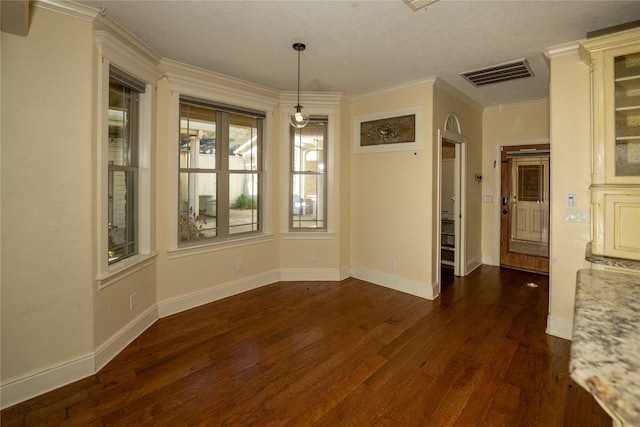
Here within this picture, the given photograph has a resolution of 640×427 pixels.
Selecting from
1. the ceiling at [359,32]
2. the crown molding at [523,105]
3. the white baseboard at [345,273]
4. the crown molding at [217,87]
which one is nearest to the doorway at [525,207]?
the crown molding at [523,105]

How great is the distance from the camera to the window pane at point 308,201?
4.70 meters

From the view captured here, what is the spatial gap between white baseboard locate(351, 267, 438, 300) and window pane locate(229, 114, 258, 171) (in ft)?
7.35

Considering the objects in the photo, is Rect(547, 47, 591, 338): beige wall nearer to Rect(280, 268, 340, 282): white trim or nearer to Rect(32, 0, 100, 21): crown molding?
Rect(280, 268, 340, 282): white trim

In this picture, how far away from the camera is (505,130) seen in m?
5.25

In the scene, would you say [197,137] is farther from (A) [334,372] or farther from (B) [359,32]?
(A) [334,372]

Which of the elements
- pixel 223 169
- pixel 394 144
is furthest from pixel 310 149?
pixel 223 169

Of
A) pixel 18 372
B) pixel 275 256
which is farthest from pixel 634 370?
pixel 275 256

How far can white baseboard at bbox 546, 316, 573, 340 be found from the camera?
2.94 m

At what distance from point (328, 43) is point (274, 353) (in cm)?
287

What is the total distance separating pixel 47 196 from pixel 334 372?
2473 mm

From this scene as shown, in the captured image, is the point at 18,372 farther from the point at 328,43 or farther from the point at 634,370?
Result: the point at 328,43

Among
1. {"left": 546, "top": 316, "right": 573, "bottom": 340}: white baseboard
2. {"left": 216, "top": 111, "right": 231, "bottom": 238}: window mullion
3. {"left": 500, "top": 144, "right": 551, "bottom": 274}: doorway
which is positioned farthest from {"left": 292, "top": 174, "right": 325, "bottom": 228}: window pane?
{"left": 500, "top": 144, "right": 551, "bottom": 274}: doorway

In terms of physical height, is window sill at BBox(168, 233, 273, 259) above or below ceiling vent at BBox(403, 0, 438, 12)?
below

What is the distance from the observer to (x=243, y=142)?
13.9ft
